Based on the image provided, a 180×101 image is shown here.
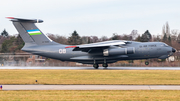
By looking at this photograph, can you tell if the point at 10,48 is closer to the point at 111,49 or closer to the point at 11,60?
the point at 11,60

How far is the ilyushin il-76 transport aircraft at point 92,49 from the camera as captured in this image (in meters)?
30.0

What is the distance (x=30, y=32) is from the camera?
3212 centimetres

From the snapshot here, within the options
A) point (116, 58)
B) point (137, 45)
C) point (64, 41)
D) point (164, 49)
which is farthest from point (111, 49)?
point (64, 41)

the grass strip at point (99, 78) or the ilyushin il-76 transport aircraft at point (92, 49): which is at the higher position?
the ilyushin il-76 transport aircraft at point (92, 49)

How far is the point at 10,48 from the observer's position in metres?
66.4

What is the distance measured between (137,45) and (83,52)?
6975mm

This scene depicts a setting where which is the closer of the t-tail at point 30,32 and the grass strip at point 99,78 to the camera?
the grass strip at point 99,78

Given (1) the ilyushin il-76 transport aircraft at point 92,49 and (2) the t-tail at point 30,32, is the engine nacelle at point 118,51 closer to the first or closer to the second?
(1) the ilyushin il-76 transport aircraft at point 92,49

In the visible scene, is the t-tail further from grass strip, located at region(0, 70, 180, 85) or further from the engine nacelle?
grass strip, located at region(0, 70, 180, 85)

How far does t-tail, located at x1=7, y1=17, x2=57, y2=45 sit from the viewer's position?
104 ft

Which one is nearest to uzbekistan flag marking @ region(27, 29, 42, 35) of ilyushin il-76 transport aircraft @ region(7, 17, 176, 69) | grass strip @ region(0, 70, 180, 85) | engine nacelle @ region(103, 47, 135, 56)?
ilyushin il-76 transport aircraft @ region(7, 17, 176, 69)

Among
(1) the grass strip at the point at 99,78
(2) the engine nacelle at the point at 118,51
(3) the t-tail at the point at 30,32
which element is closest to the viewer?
(1) the grass strip at the point at 99,78

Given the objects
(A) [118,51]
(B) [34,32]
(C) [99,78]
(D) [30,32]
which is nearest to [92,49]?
(A) [118,51]

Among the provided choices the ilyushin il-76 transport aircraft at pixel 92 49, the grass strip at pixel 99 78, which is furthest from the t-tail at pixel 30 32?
the grass strip at pixel 99 78
